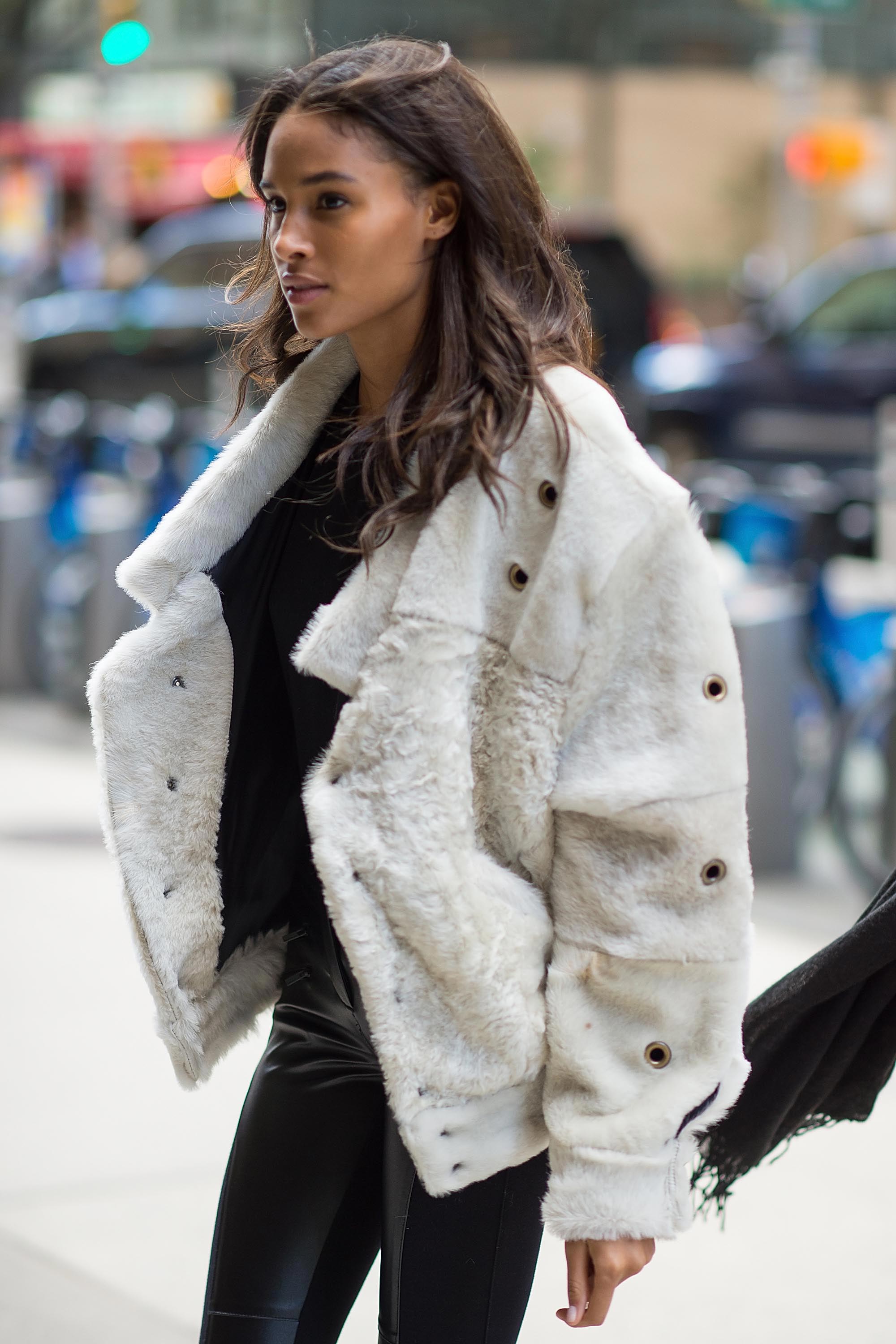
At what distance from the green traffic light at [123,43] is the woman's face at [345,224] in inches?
590

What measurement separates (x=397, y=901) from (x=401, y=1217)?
32 centimetres

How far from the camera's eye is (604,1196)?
60.0 inches

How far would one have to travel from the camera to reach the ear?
162 centimetres

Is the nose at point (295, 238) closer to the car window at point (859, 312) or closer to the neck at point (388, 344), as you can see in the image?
the neck at point (388, 344)

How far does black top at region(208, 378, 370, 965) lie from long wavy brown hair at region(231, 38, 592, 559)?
146 mm

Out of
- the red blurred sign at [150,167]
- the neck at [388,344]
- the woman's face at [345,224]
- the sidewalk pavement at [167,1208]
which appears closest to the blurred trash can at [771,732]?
the sidewalk pavement at [167,1208]

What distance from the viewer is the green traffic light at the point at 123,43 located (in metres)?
15.6

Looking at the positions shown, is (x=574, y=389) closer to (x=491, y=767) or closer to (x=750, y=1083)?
(x=491, y=767)

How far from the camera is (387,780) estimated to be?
155 cm

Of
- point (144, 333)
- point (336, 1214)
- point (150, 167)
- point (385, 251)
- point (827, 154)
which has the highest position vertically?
point (385, 251)

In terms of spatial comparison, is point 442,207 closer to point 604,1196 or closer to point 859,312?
point 604,1196

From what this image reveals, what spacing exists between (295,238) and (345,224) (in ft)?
0.17

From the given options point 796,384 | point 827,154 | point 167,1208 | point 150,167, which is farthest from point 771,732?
point 150,167

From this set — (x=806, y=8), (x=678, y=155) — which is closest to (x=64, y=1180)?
(x=806, y=8)
